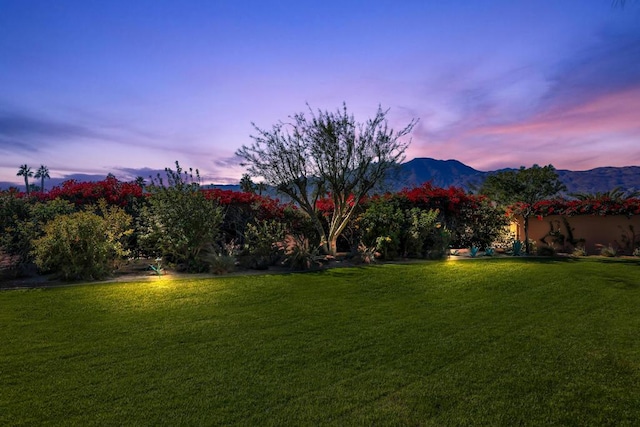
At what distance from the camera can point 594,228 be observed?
14.0m

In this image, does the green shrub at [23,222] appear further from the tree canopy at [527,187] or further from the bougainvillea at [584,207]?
the bougainvillea at [584,207]

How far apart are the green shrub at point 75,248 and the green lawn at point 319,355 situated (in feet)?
3.31

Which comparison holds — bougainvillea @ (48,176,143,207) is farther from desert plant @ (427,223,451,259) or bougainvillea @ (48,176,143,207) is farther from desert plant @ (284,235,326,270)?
desert plant @ (427,223,451,259)

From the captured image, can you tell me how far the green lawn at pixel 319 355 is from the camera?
3.07m

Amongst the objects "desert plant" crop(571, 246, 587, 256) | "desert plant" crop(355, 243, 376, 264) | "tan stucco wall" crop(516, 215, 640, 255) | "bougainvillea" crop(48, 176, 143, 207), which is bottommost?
"desert plant" crop(571, 246, 587, 256)

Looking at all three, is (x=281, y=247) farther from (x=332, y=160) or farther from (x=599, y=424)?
(x=599, y=424)

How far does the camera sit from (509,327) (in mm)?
5051

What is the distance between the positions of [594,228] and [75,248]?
54.1 ft

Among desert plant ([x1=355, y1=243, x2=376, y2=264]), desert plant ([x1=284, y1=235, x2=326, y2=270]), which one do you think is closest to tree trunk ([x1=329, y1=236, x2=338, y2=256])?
desert plant ([x1=355, y1=243, x2=376, y2=264])

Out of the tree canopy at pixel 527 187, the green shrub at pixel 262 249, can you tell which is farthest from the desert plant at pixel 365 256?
the tree canopy at pixel 527 187

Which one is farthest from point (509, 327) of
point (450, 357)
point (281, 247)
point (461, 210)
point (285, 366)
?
point (461, 210)

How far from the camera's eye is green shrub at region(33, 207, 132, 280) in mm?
7867

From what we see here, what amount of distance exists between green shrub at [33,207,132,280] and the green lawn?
101 centimetres

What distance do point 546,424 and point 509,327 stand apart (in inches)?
89.7
